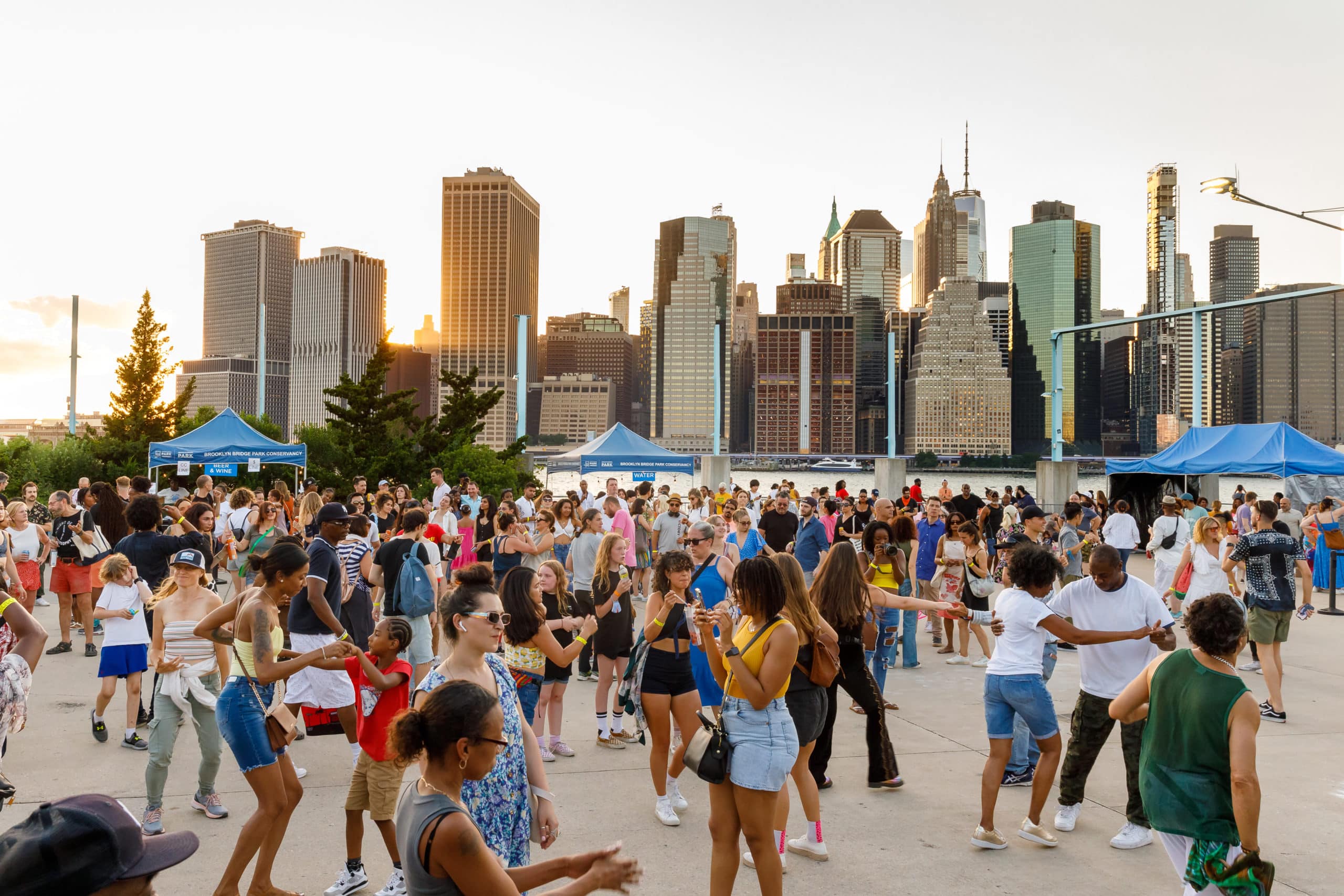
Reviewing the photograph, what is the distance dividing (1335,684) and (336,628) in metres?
9.97

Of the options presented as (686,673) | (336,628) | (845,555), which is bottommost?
(686,673)

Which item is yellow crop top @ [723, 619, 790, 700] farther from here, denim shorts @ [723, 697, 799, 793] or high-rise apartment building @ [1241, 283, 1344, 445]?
high-rise apartment building @ [1241, 283, 1344, 445]

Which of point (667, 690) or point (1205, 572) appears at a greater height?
point (1205, 572)

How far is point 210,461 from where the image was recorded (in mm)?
20422

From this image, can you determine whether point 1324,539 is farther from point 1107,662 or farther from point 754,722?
point 754,722

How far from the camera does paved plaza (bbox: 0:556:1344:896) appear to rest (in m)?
4.71

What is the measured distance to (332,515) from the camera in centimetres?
622

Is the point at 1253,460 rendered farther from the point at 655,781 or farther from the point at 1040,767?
the point at 655,781

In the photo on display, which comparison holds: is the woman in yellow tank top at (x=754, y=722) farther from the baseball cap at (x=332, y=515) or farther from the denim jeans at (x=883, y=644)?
the denim jeans at (x=883, y=644)

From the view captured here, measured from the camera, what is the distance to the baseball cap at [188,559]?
548 centimetres

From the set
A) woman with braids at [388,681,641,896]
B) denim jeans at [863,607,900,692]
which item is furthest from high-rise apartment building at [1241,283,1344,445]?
woman with braids at [388,681,641,896]

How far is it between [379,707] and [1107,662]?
4173 millimetres

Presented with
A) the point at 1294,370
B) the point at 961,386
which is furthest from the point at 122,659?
the point at 1294,370

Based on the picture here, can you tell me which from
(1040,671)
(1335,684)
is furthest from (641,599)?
(1040,671)
